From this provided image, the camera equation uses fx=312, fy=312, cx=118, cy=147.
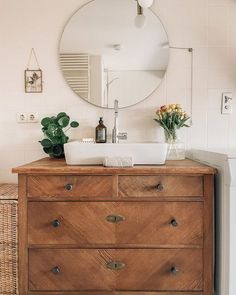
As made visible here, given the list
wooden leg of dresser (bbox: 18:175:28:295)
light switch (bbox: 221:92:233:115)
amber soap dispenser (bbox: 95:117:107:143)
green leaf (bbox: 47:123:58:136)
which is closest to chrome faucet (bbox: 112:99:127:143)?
amber soap dispenser (bbox: 95:117:107:143)

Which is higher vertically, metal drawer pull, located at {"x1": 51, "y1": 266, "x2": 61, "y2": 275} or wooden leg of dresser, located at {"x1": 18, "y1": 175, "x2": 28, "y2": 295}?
wooden leg of dresser, located at {"x1": 18, "y1": 175, "x2": 28, "y2": 295}

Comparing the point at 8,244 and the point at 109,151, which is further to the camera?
the point at 8,244

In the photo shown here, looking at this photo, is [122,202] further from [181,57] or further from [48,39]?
[48,39]

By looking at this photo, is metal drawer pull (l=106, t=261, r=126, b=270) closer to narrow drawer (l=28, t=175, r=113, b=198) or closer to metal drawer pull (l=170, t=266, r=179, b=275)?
metal drawer pull (l=170, t=266, r=179, b=275)

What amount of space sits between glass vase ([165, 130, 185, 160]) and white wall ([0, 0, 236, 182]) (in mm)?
174

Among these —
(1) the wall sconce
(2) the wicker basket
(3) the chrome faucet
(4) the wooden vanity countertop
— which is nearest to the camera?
(4) the wooden vanity countertop

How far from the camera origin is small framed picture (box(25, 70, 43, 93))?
2.17 m

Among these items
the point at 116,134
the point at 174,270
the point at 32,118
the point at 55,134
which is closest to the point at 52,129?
the point at 55,134

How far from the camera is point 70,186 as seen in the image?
1552mm

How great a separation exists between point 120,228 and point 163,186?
11.8 inches

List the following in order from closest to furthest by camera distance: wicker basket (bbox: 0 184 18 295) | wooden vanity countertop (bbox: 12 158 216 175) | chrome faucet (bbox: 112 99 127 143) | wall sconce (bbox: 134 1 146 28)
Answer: wooden vanity countertop (bbox: 12 158 216 175), wicker basket (bbox: 0 184 18 295), chrome faucet (bbox: 112 99 127 143), wall sconce (bbox: 134 1 146 28)

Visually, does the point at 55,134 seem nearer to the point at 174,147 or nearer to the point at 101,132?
the point at 101,132

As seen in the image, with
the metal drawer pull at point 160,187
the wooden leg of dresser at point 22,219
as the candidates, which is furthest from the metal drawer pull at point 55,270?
the metal drawer pull at point 160,187

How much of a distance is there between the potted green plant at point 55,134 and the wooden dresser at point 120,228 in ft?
1.47
